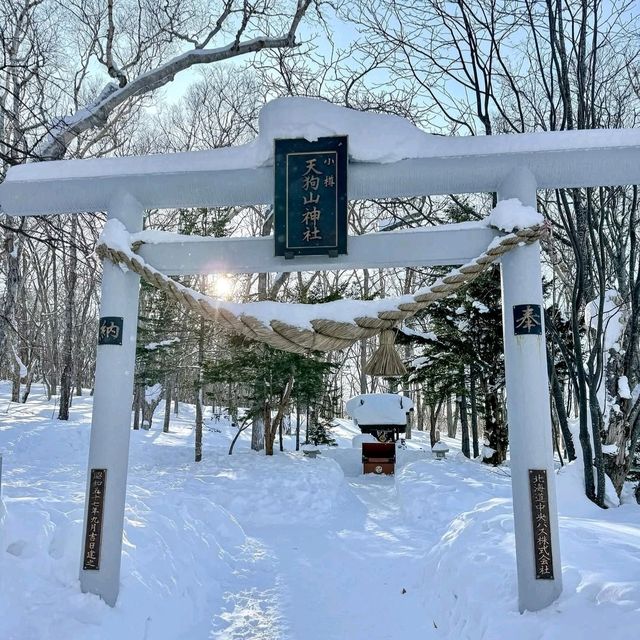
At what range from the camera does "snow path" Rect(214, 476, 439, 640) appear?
168 inches

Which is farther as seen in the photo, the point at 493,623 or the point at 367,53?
the point at 367,53

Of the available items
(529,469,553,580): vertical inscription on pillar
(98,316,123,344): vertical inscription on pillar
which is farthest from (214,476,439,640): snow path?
(98,316,123,344): vertical inscription on pillar

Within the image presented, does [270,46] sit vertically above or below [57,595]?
above

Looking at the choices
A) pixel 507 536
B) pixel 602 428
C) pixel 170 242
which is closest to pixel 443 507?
pixel 602 428

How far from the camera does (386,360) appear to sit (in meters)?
4.01

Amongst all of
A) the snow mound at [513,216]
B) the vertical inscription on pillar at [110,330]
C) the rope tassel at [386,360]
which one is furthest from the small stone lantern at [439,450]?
the vertical inscription on pillar at [110,330]

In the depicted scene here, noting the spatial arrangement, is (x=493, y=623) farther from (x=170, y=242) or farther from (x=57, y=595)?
(x=170, y=242)

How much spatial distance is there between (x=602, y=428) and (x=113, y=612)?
677 centimetres

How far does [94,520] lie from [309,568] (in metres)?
3.22

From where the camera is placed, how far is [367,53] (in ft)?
25.8

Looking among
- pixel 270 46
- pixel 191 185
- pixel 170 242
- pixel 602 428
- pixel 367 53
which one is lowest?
pixel 602 428

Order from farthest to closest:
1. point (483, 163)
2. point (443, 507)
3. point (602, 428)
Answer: point (443, 507) < point (602, 428) < point (483, 163)

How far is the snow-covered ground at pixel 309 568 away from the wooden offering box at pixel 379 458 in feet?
17.7

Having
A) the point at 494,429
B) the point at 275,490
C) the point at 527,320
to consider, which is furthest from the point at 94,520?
the point at 494,429
